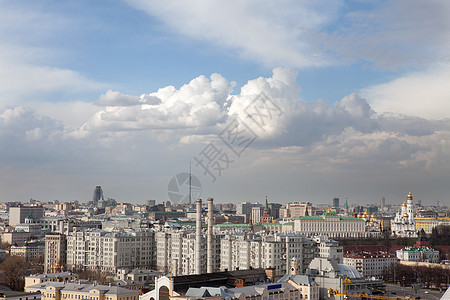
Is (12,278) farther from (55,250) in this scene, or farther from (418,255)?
(418,255)

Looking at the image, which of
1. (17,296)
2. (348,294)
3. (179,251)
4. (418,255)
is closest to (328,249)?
(348,294)

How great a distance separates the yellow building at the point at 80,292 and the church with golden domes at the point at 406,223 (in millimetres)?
83146

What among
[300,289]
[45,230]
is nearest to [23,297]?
[300,289]

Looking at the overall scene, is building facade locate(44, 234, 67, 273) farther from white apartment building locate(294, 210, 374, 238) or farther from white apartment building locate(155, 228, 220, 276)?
white apartment building locate(294, 210, 374, 238)

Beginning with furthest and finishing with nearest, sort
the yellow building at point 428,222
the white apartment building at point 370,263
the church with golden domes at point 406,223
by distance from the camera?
the yellow building at point 428,222, the church with golden domes at point 406,223, the white apartment building at point 370,263

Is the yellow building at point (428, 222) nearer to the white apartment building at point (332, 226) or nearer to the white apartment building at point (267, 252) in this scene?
the white apartment building at point (332, 226)

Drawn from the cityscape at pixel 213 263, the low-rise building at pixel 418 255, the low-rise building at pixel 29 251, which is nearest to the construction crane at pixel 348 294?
the cityscape at pixel 213 263

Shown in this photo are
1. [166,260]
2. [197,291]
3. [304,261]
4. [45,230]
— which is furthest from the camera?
[45,230]

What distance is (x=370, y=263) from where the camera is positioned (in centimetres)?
8512

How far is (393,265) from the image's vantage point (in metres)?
85.5

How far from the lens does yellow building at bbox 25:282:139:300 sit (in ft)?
167

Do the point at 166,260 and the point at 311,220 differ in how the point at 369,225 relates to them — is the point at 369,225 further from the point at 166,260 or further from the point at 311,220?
the point at 166,260

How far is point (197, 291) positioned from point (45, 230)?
9207 centimetres

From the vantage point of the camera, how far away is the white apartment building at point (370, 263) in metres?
83.9
